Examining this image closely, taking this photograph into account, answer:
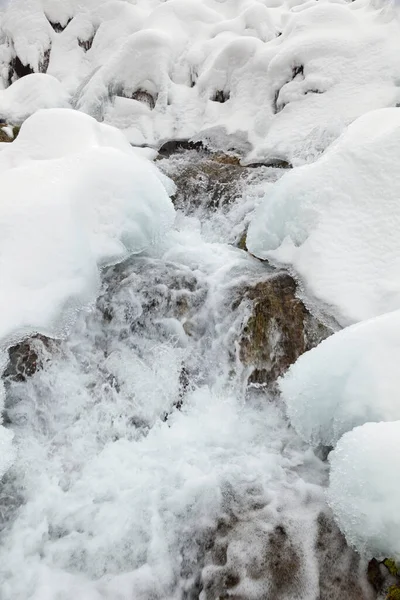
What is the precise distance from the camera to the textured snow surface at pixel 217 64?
7.79 m

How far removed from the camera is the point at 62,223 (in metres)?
4.26

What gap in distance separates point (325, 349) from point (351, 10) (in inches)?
366

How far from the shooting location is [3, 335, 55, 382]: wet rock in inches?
151

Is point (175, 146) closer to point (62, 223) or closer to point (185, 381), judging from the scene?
point (62, 223)

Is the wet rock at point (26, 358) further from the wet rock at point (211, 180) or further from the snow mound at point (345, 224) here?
the wet rock at point (211, 180)

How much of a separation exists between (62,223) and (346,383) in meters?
2.88

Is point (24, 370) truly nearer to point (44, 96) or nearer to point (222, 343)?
point (222, 343)

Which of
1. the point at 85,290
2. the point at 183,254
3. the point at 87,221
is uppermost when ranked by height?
the point at 87,221

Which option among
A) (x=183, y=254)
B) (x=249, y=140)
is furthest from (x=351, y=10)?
(x=183, y=254)

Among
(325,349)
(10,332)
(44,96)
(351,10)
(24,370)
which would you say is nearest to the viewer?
(325,349)

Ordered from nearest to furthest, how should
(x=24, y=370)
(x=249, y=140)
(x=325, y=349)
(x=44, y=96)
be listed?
(x=325, y=349), (x=24, y=370), (x=249, y=140), (x=44, y=96)

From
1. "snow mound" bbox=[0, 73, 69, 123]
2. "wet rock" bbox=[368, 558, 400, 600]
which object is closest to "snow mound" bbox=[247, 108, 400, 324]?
"wet rock" bbox=[368, 558, 400, 600]

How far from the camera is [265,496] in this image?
318 centimetres

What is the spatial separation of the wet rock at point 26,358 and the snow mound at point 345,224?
2.32m
